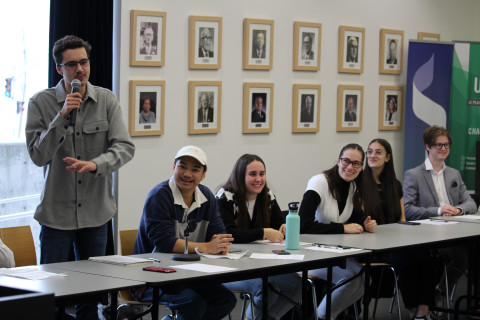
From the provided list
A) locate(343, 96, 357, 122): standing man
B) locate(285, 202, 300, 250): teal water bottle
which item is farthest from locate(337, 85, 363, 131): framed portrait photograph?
locate(285, 202, 300, 250): teal water bottle

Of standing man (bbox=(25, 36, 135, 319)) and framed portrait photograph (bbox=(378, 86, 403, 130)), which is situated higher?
framed portrait photograph (bbox=(378, 86, 403, 130))

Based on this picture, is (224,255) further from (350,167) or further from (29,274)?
(350,167)

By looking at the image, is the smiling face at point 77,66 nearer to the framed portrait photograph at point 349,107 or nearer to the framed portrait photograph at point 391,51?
the framed portrait photograph at point 349,107

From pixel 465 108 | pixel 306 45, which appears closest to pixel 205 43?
pixel 306 45

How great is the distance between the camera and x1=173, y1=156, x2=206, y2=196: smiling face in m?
4.02

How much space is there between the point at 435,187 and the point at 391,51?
7.12 feet

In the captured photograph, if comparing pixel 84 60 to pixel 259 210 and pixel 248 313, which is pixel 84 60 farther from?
pixel 248 313

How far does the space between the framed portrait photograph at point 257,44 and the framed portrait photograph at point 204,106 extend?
1.35 feet

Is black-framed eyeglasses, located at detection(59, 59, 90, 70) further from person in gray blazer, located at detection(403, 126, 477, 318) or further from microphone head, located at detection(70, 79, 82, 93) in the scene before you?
person in gray blazer, located at detection(403, 126, 477, 318)

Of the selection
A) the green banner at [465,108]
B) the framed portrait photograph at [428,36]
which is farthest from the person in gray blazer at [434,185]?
the framed portrait photograph at [428,36]

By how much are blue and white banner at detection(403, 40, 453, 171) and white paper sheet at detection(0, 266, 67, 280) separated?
531 centimetres

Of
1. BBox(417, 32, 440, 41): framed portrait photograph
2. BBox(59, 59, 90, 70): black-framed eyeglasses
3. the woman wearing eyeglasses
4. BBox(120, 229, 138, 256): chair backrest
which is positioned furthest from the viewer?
BBox(417, 32, 440, 41): framed portrait photograph

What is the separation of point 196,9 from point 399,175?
10.2 feet

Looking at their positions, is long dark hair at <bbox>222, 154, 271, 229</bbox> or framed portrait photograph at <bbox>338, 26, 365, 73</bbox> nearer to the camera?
long dark hair at <bbox>222, 154, 271, 229</bbox>
